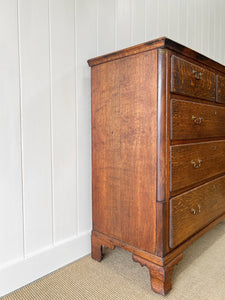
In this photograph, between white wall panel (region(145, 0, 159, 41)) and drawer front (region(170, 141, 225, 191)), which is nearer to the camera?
drawer front (region(170, 141, 225, 191))

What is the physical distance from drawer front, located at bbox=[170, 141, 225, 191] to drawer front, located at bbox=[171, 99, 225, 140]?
0.17ft

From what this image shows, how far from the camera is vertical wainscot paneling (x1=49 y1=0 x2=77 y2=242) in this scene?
1.17m

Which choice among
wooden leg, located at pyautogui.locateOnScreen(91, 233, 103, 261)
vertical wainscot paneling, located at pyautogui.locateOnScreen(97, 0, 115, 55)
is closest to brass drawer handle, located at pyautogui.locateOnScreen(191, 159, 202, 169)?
wooden leg, located at pyautogui.locateOnScreen(91, 233, 103, 261)

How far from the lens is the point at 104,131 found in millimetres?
1214

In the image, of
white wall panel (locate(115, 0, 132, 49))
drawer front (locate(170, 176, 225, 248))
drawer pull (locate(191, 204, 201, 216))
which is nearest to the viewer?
drawer front (locate(170, 176, 225, 248))

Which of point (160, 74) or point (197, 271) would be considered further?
point (197, 271)

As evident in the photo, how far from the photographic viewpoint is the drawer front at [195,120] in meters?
1.04

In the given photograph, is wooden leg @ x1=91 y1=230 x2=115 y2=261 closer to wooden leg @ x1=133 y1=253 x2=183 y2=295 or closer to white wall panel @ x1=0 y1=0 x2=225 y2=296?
white wall panel @ x1=0 y1=0 x2=225 y2=296

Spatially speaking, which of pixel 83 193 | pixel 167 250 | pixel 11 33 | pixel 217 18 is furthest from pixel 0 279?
pixel 217 18

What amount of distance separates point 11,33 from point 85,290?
3.69 feet

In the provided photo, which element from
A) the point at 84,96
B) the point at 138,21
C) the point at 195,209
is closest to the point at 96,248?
the point at 195,209

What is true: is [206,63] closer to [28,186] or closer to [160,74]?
[160,74]

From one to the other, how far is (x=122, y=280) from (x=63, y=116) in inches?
32.5

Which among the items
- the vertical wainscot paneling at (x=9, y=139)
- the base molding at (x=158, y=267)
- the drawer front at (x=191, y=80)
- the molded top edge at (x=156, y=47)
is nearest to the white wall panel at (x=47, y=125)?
the vertical wainscot paneling at (x=9, y=139)
